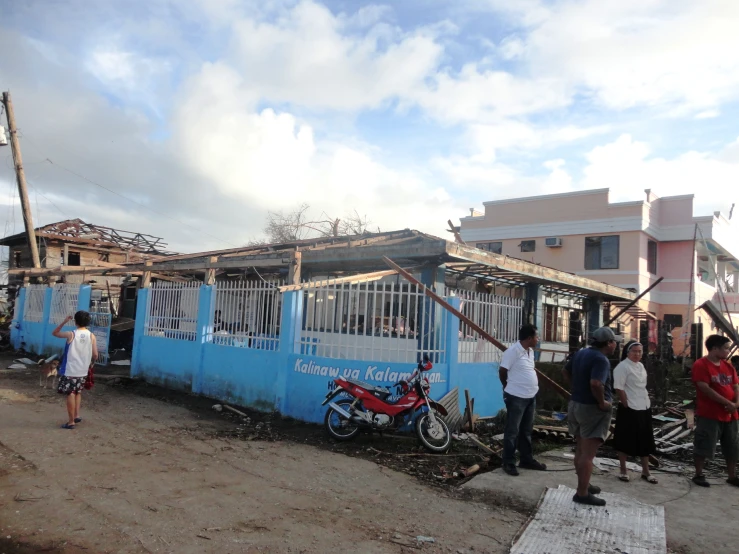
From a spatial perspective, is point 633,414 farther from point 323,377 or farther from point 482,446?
point 323,377

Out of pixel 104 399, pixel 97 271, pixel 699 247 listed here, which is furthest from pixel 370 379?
pixel 699 247

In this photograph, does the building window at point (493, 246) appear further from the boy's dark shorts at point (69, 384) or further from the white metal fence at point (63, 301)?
the boy's dark shorts at point (69, 384)

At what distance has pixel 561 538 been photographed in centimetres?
406

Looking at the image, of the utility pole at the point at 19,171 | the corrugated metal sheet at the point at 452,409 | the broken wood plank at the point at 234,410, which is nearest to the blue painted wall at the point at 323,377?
the corrugated metal sheet at the point at 452,409

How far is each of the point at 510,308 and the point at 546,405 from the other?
2902 millimetres

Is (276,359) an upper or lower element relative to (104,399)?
upper

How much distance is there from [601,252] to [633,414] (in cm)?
1819

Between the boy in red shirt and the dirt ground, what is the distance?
241 cm

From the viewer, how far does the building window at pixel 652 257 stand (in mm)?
22344

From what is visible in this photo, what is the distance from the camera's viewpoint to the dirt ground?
12.6ft

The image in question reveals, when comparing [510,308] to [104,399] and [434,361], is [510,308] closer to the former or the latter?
[434,361]

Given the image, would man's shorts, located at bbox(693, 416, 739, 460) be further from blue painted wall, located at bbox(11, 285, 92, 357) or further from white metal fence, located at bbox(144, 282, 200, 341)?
blue painted wall, located at bbox(11, 285, 92, 357)

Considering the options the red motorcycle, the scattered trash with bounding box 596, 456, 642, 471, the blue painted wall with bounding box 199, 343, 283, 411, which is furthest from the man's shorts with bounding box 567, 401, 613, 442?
the blue painted wall with bounding box 199, 343, 283, 411

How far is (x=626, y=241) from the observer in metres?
21.6
